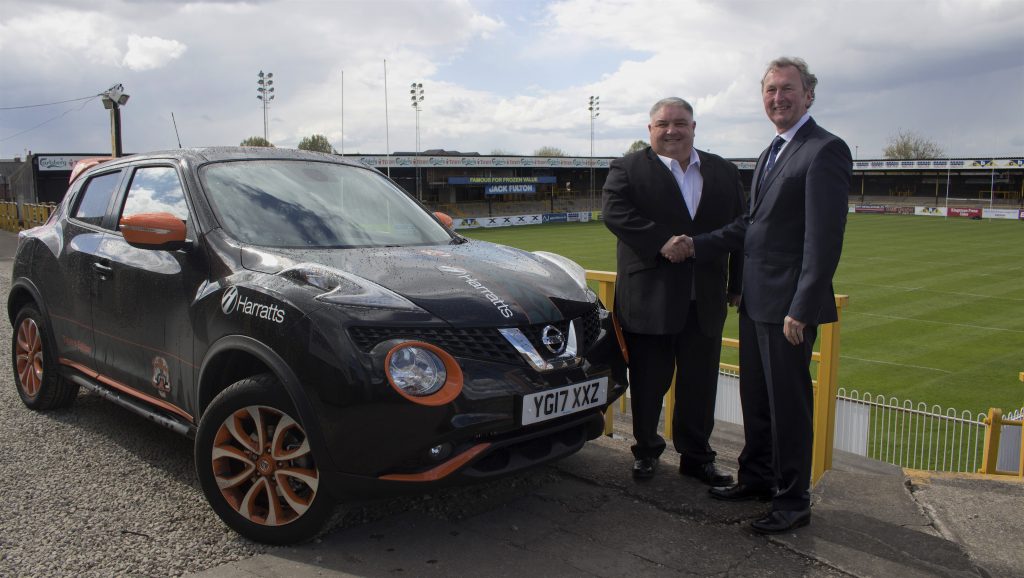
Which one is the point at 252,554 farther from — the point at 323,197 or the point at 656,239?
the point at 656,239

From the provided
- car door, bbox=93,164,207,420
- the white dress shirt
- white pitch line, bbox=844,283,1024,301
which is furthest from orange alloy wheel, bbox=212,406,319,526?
white pitch line, bbox=844,283,1024,301

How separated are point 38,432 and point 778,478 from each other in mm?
4366

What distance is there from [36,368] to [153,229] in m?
2.45

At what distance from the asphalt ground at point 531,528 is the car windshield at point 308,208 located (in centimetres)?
131

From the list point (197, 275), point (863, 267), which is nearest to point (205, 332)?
point (197, 275)

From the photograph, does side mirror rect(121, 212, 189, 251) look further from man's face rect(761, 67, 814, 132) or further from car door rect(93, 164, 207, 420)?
man's face rect(761, 67, 814, 132)

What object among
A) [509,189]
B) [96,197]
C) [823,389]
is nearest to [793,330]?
[823,389]

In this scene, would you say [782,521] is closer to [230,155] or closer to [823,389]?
[823,389]

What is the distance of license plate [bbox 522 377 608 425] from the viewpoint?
3.03 metres

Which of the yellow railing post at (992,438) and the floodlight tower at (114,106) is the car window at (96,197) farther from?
the floodlight tower at (114,106)

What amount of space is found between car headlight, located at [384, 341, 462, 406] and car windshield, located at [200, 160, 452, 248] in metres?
0.99

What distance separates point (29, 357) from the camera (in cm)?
516

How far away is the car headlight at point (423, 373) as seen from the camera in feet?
9.21

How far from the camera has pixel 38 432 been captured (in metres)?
4.70
